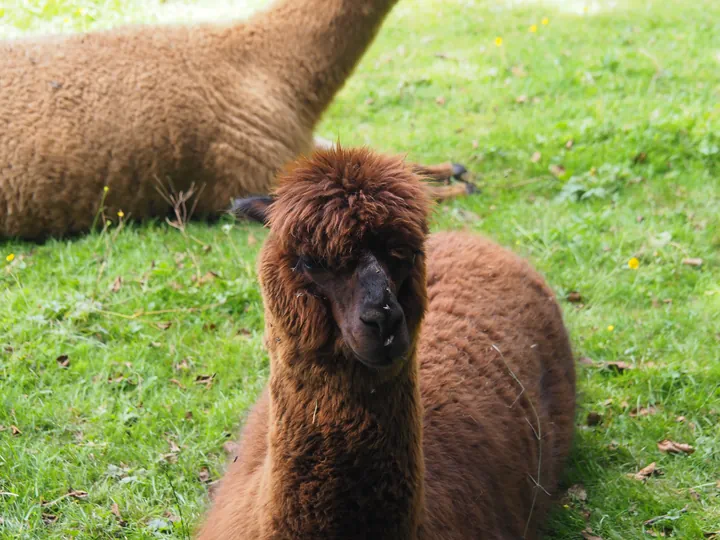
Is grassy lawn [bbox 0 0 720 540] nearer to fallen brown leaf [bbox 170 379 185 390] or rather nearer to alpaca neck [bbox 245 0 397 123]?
fallen brown leaf [bbox 170 379 185 390]

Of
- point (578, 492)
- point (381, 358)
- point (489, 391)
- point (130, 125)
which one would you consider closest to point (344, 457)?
point (381, 358)

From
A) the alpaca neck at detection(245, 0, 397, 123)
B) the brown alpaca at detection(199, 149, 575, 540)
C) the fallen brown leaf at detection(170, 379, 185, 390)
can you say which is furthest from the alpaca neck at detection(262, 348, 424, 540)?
the alpaca neck at detection(245, 0, 397, 123)

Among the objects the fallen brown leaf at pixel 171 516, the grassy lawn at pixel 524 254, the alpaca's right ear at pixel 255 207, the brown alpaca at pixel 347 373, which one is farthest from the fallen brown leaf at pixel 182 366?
the alpaca's right ear at pixel 255 207

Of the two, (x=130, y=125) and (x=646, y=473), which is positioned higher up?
(x=130, y=125)

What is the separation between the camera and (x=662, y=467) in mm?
3742

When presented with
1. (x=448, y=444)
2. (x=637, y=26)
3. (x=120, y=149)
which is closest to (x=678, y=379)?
(x=448, y=444)

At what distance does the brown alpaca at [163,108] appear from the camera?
18.4ft

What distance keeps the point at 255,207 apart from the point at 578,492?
2.06 m

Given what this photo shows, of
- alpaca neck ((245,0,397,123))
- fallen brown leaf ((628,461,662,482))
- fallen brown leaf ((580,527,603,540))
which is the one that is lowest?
fallen brown leaf ((580,527,603,540))

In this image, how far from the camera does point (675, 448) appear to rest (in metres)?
3.83

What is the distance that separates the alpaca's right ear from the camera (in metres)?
2.74

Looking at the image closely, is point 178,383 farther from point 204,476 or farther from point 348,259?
point 348,259

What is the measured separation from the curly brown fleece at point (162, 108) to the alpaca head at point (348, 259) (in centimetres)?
343

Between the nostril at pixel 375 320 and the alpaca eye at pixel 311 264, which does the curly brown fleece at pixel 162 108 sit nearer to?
the alpaca eye at pixel 311 264
